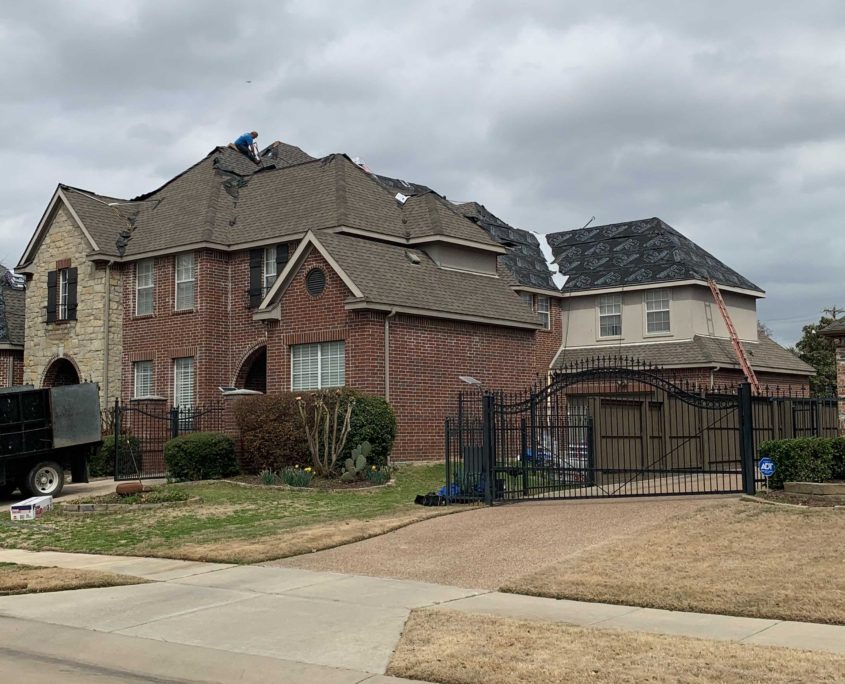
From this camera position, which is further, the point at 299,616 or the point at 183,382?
the point at 183,382

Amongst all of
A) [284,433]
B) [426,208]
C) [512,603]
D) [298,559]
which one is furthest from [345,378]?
[512,603]

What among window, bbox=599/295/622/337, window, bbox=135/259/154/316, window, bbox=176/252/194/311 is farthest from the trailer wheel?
window, bbox=599/295/622/337

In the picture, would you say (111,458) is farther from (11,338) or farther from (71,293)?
(11,338)

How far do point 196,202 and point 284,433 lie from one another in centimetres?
1215

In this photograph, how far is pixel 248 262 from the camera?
101 feet

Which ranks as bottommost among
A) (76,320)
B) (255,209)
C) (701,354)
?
(701,354)

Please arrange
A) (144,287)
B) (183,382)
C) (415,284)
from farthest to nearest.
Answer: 1. (144,287)
2. (183,382)
3. (415,284)

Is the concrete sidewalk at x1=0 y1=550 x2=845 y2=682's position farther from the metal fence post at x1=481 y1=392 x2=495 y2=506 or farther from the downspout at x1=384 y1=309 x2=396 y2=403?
the downspout at x1=384 y1=309 x2=396 y2=403

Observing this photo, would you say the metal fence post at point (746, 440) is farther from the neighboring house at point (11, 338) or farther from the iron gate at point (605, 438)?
the neighboring house at point (11, 338)

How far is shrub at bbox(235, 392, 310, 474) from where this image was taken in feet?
76.8

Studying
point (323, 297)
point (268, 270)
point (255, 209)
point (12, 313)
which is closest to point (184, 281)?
point (268, 270)

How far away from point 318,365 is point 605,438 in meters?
8.77

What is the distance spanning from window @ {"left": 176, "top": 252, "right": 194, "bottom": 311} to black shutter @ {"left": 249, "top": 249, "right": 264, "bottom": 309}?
1.93 m

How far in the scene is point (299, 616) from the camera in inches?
380
